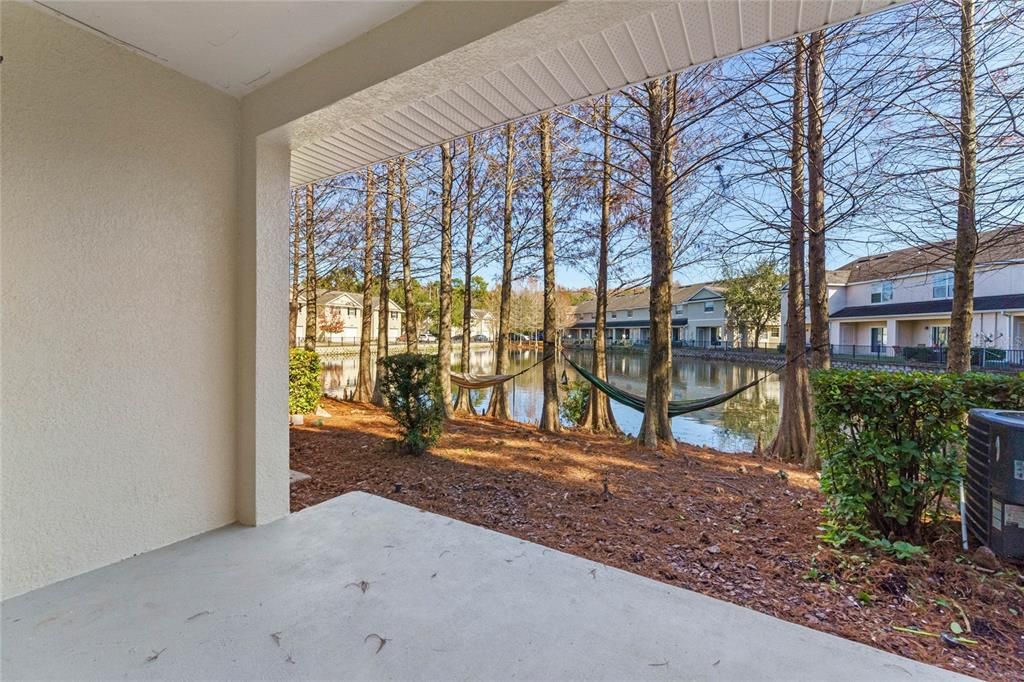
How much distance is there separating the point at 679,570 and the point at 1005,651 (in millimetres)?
969

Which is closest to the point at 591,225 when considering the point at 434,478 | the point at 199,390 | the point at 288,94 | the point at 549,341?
the point at 549,341

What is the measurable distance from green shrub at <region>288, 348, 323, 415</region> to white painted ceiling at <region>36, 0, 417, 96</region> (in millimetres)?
3861

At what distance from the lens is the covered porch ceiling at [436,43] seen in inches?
54.4

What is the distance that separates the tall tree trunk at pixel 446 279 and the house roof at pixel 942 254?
16.6ft

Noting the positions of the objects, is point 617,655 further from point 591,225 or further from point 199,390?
point 591,225

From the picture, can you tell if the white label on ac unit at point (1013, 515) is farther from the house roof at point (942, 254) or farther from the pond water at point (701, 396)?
the pond water at point (701, 396)

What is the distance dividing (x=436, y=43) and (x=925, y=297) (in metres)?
13.9

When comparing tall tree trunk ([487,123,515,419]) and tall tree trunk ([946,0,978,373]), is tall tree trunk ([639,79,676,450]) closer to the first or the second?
tall tree trunk ([946,0,978,373])

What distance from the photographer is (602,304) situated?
19.8ft

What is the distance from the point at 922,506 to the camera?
1.94 meters

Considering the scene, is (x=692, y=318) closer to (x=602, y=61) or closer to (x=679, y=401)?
(x=679, y=401)

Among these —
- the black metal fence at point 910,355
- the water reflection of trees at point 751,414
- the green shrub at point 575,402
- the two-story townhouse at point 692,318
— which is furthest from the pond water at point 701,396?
the two-story townhouse at point 692,318

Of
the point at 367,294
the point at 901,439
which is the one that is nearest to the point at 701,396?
the point at 901,439

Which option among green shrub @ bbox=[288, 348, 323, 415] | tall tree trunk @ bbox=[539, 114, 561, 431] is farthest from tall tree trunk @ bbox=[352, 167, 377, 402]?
tall tree trunk @ bbox=[539, 114, 561, 431]
